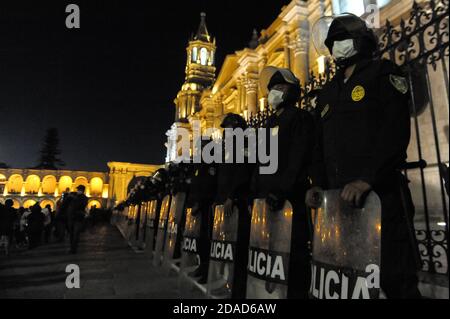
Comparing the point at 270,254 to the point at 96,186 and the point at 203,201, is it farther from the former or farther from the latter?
the point at 96,186

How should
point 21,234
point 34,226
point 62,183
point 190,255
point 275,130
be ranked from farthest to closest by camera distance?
1. point 62,183
2. point 21,234
3. point 34,226
4. point 190,255
5. point 275,130

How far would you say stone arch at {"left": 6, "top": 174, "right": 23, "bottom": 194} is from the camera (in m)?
66.2

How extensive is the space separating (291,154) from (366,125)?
80cm

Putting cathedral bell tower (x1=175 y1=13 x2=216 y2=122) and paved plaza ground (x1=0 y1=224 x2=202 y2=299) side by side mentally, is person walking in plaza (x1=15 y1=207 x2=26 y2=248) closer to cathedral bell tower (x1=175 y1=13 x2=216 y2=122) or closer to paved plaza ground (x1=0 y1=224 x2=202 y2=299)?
paved plaza ground (x1=0 y1=224 x2=202 y2=299)

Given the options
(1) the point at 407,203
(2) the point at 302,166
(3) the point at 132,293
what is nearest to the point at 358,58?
(2) the point at 302,166

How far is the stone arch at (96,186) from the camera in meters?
74.8

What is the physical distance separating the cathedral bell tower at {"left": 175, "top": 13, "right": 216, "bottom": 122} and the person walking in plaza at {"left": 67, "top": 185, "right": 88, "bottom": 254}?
131ft

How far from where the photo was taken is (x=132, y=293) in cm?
400

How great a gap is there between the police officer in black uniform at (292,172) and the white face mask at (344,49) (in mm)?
655

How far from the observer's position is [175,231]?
17.6 ft

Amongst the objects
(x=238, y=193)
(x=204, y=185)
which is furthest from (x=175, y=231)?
(x=238, y=193)

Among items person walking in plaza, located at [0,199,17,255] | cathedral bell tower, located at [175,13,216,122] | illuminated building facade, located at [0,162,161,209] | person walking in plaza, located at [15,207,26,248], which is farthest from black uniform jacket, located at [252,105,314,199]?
illuminated building facade, located at [0,162,161,209]

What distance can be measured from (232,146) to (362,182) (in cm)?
250

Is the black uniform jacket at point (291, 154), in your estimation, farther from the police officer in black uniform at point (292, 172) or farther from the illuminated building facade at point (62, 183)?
the illuminated building facade at point (62, 183)
